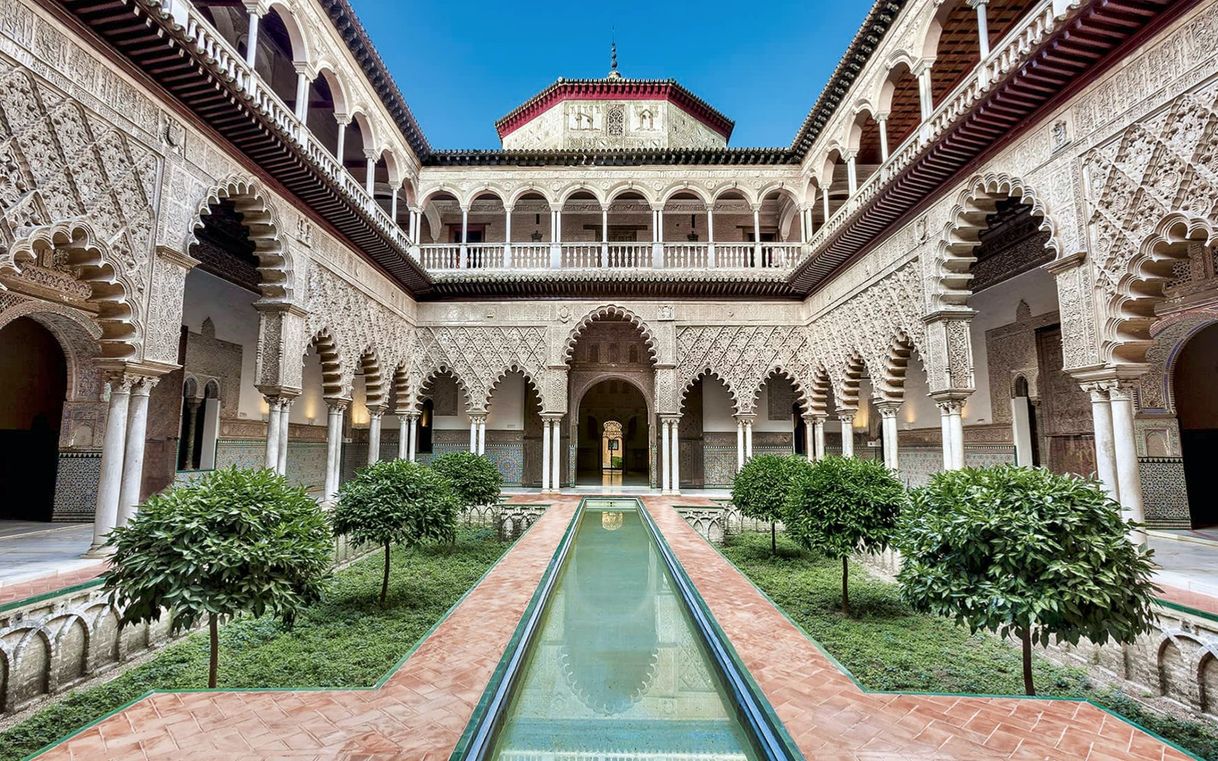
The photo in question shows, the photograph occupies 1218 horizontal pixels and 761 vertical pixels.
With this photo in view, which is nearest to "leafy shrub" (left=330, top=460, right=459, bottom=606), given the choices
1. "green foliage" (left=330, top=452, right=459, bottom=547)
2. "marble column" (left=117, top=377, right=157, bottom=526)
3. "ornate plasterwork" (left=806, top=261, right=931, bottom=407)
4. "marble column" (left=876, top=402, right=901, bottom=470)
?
"green foliage" (left=330, top=452, right=459, bottom=547)

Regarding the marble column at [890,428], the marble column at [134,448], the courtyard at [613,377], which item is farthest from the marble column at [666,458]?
the marble column at [134,448]

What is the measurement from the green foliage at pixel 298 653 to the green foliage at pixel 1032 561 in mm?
3455

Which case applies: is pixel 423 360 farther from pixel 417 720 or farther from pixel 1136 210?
pixel 1136 210

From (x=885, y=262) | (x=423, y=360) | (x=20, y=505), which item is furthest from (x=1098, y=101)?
Answer: (x=20, y=505)

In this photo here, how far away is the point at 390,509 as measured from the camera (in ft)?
17.3

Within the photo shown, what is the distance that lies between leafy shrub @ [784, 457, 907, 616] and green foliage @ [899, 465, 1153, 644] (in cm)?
180

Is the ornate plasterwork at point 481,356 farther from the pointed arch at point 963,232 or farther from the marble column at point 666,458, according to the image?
the pointed arch at point 963,232

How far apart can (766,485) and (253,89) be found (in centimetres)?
765

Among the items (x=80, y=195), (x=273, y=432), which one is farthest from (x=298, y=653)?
(x=273, y=432)

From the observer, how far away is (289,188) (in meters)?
7.27

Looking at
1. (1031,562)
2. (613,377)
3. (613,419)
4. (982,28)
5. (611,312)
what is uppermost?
(982,28)

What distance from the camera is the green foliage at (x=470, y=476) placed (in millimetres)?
8273

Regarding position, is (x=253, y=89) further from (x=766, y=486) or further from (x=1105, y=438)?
(x=1105, y=438)

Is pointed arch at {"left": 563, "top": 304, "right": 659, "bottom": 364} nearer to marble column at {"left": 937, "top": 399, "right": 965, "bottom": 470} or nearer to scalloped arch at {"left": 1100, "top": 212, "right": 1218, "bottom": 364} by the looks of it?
marble column at {"left": 937, "top": 399, "right": 965, "bottom": 470}
